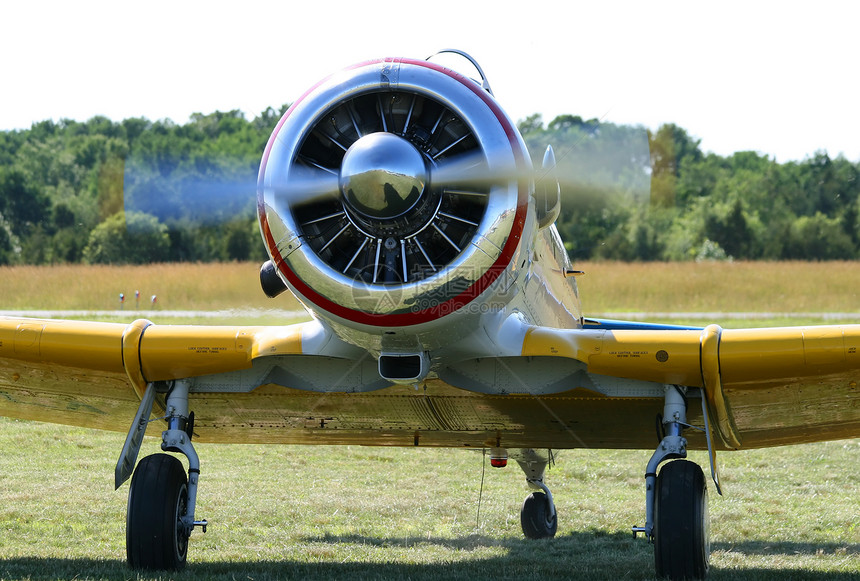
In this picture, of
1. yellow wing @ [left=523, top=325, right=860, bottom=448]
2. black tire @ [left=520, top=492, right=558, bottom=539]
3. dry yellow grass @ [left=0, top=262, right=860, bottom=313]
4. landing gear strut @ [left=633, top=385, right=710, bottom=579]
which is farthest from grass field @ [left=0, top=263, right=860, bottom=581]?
dry yellow grass @ [left=0, top=262, right=860, bottom=313]

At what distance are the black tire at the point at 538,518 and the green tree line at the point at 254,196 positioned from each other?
233cm

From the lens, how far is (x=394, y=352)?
553cm

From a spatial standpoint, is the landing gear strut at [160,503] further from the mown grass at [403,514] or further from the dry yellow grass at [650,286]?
the dry yellow grass at [650,286]

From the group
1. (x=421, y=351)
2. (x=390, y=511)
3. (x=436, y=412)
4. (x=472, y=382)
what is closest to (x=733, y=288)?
(x=390, y=511)

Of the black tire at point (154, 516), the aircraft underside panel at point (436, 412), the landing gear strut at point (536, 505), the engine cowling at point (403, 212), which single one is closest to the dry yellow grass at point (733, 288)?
the landing gear strut at point (536, 505)

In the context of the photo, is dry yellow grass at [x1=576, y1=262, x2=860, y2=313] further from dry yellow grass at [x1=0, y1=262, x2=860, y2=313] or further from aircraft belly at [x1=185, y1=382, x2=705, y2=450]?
aircraft belly at [x1=185, y1=382, x2=705, y2=450]

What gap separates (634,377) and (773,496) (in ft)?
15.3

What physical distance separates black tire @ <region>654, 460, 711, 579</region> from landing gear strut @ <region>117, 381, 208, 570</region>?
2.62m

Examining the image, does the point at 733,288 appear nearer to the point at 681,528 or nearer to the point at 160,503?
the point at 681,528

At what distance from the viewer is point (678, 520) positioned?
18.7 ft

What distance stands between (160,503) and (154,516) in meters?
0.08

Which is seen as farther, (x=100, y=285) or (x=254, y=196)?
(x=100, y=285)

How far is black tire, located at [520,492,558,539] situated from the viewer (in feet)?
27.3

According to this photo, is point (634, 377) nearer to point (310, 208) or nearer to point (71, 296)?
point (310, 208)
